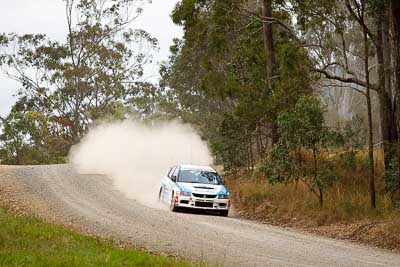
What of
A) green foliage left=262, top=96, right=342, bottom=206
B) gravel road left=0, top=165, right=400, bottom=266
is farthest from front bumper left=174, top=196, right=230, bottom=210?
green foliage left=262, top=96, right=342, bottom=206

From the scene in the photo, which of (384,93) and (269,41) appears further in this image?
(269,41)

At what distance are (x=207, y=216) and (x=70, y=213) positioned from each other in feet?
13.9

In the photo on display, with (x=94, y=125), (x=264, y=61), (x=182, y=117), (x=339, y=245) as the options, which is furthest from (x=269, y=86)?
(x=94, y=125)

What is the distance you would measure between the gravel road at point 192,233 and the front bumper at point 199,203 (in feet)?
1.47

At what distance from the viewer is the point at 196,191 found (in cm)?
2234

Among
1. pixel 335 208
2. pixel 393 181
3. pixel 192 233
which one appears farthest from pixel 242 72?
pixel 192 233

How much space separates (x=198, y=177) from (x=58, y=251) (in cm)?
1263

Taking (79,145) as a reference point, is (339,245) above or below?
below

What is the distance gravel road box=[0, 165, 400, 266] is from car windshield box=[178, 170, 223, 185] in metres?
1.71

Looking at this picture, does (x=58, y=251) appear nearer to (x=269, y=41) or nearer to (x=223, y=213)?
(x=223, y=213)

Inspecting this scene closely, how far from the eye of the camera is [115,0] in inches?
2295

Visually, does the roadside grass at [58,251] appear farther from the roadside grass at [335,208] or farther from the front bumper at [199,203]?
the front bumper at [199,203]

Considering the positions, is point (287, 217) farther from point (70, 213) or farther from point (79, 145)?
point (79, 145)

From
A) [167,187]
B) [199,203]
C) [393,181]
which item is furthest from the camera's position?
[167,187]
